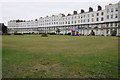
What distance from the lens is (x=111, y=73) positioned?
15.4 ft

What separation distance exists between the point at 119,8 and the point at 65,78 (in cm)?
5466

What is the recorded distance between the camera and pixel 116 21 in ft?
164

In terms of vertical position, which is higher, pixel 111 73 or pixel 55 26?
pixel 55 26

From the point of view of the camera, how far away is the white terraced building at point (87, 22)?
51188 millimetres

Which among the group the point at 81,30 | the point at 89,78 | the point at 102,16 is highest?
the point at 102,16

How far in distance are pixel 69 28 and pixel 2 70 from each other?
70.7 m

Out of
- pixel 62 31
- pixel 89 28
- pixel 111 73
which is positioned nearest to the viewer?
pixel 111 73

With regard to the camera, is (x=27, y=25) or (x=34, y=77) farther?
(x=27, y=25)

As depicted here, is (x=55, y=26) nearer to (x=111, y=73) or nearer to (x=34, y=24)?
(x=34, y=24)

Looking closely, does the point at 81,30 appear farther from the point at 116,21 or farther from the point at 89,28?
the point at 116,21

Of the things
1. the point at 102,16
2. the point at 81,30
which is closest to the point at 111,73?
the point at 102,16

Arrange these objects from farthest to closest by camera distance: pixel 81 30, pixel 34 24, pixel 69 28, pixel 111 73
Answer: pixel 34 24, pixel 69 28, pixel 81 30, pixel 111 73

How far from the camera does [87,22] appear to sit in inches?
2542

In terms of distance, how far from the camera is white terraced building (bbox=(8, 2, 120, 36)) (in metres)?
51.2
